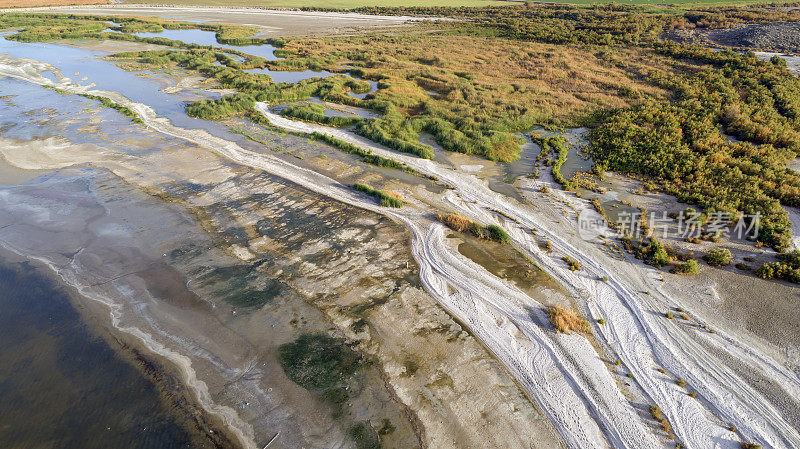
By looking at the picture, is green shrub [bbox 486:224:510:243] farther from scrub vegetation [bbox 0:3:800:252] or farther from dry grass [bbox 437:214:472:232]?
scrub vegetation [bbox 0:3:800:252]

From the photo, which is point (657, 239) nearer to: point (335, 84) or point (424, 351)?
point (424, 351)

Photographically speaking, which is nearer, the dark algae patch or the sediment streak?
the sediment streak

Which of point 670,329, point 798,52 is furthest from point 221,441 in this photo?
point 798,52

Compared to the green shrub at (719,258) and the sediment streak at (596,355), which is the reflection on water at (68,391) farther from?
the green shrub at (719,258)

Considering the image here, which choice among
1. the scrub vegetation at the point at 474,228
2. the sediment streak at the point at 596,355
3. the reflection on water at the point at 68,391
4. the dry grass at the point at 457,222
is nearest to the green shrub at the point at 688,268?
the sediment streak at the point at 596,355

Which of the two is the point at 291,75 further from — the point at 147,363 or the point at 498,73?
the point at 147,363

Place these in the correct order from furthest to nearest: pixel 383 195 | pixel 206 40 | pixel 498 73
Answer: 1. pixel 206 40
2. pixel 498 73
3. pixel 383 195

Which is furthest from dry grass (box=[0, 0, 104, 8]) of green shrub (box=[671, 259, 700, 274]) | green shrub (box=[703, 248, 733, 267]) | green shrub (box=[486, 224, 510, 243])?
green shrub (box=[703, 248, 733, 267])

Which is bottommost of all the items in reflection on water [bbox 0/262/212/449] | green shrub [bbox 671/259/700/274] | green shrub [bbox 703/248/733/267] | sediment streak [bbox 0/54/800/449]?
reflection on water [bbox 0/262/212/449]

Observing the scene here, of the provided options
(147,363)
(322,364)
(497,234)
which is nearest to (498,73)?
(497,234)
